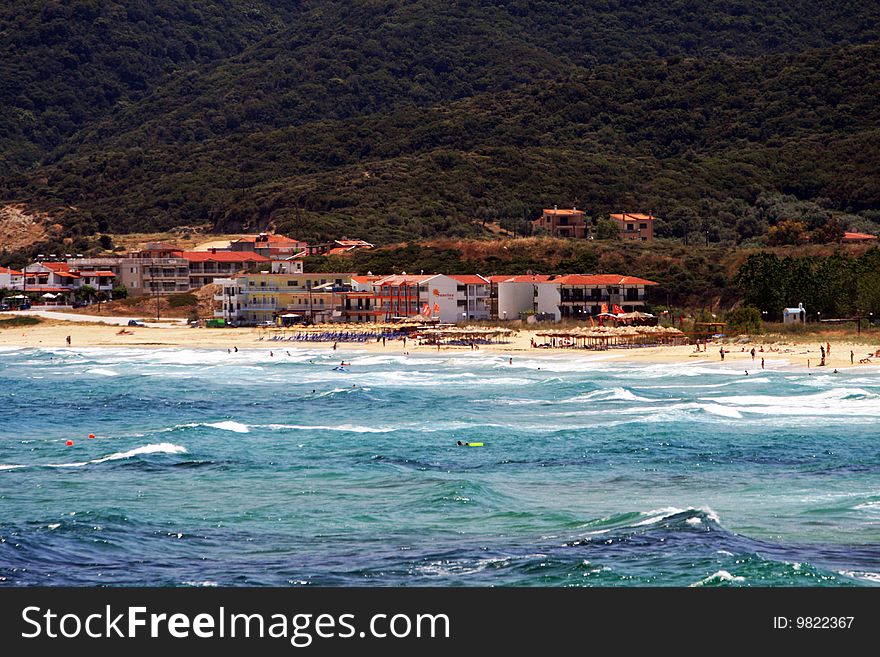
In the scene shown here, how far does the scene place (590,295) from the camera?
8544 cm

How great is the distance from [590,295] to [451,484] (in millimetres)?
58615

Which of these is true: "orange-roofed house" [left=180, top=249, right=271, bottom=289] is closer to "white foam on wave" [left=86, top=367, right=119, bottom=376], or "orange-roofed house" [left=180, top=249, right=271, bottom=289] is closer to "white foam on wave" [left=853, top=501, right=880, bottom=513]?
"white foam on wave" [left=86, top=367, right=119, bottom=376]

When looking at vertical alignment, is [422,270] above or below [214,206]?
below

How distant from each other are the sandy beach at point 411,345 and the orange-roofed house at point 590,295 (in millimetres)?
7059

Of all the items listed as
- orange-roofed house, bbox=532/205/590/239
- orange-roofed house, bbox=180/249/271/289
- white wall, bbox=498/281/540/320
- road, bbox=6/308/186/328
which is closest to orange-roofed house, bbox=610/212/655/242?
orange-roofed house, bbox=532/205/590/239

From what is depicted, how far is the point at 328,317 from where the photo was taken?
91875 millimetres

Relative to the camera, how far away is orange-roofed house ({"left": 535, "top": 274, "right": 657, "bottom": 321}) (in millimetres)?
85125

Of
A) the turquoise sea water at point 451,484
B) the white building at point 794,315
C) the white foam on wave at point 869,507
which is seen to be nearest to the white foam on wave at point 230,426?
the turquoise sea water at point 451,484

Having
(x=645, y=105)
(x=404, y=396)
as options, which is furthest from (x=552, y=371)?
(x=645, y=105)

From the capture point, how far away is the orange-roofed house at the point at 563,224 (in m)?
120

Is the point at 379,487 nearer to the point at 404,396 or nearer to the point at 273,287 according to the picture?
the point at 404,396

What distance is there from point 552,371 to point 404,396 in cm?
1168

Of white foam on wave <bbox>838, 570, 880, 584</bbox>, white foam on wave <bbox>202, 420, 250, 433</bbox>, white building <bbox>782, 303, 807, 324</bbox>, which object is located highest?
white building <bbox>782, 303, 807, 324</bbox>

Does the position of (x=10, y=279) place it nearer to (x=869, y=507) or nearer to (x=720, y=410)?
(x=720, y=410)
